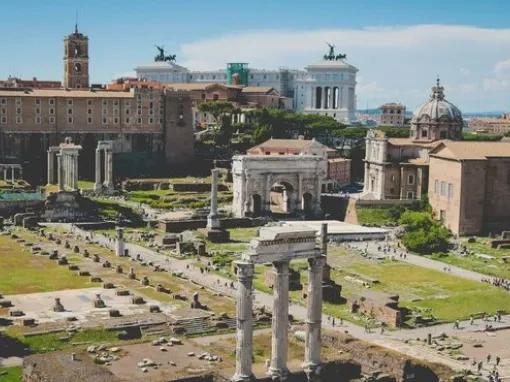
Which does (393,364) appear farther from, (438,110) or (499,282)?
(438,110)

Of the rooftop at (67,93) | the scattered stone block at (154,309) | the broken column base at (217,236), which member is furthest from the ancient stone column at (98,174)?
the scattered stone block at (154,309)

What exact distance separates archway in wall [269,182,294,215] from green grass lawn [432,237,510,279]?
18.6 metres

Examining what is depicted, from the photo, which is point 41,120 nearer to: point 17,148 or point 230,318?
point 17,148

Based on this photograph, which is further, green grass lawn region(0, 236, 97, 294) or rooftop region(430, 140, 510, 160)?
rooftop region(430, 140, 510, 160)

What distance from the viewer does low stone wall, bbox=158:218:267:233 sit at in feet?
227

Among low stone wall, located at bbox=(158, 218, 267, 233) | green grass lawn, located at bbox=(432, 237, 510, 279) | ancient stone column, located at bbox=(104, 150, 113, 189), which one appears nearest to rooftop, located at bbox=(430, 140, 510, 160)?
green grass lawn, located at bbox=(432, 237, 510, 279)

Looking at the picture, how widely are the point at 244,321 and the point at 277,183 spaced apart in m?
51.1

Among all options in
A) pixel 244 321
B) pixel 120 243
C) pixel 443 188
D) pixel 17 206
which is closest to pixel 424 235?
pixel 443 188

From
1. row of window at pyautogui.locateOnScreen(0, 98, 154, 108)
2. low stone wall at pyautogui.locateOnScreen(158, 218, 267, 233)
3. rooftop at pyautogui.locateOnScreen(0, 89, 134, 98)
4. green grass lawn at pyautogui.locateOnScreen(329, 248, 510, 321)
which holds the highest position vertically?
rooftop at pyautogui.locateOnScreen(0, 89, 134, 98)

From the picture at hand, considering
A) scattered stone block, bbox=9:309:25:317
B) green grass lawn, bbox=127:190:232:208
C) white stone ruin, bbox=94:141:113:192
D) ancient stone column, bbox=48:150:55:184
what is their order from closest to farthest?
scattered stone block, bbox=9:309:25:317 → green grass lawn, bbox=127:190:232:208 → ancient stone column, bbox=48:150:55:184 → white stone ruin, bbox=94:141:113:192

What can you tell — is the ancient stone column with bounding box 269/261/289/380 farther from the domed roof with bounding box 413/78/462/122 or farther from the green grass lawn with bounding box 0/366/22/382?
the domed roof with bounding box 413/78/462/122

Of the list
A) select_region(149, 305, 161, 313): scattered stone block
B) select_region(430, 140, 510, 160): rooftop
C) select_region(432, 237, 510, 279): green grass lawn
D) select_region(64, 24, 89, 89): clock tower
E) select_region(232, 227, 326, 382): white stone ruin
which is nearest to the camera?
select_region(232, 227, 326, 382): white stone ruin

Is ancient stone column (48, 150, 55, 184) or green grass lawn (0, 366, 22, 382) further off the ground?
ancient stone column (48, 150, 55, 184)

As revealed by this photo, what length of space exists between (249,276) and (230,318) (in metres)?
13.8
